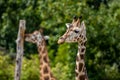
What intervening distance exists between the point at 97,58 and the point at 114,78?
0.78 m

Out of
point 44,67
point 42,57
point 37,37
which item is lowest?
point 44,67

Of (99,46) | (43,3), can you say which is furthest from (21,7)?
(99,46)

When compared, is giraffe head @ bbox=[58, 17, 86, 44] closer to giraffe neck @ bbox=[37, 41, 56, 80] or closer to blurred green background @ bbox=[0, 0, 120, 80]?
giraffe neck @ bbox=[37, 41, 56, 80]

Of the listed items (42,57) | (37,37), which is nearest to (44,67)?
(42,57)

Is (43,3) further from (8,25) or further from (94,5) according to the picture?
(8,25)

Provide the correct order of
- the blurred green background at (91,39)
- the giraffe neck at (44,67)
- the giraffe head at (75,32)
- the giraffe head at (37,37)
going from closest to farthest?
1. the giraffe head at (75,32)
2. the giraffe neck at (44,67)
3. the giraffe head at (37,37)
4. the blurred green background at (91,39)

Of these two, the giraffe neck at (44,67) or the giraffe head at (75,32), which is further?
the giraffe neck at (44,67)

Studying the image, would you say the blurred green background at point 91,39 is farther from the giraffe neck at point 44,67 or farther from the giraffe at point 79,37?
the giraffe at point 79,37

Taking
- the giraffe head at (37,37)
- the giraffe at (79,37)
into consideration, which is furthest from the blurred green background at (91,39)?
the giraffe at (79,37)

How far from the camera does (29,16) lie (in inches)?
856

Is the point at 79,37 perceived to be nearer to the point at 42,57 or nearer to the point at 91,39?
the point at 42,57

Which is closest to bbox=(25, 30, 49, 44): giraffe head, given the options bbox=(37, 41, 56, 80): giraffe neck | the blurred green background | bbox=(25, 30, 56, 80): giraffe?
bbox=(25, 30, 56, 80): giraffe

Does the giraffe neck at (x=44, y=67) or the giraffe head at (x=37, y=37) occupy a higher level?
the giraffe head at (x=37, y=37)

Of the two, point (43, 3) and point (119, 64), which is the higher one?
point (43, 3)
